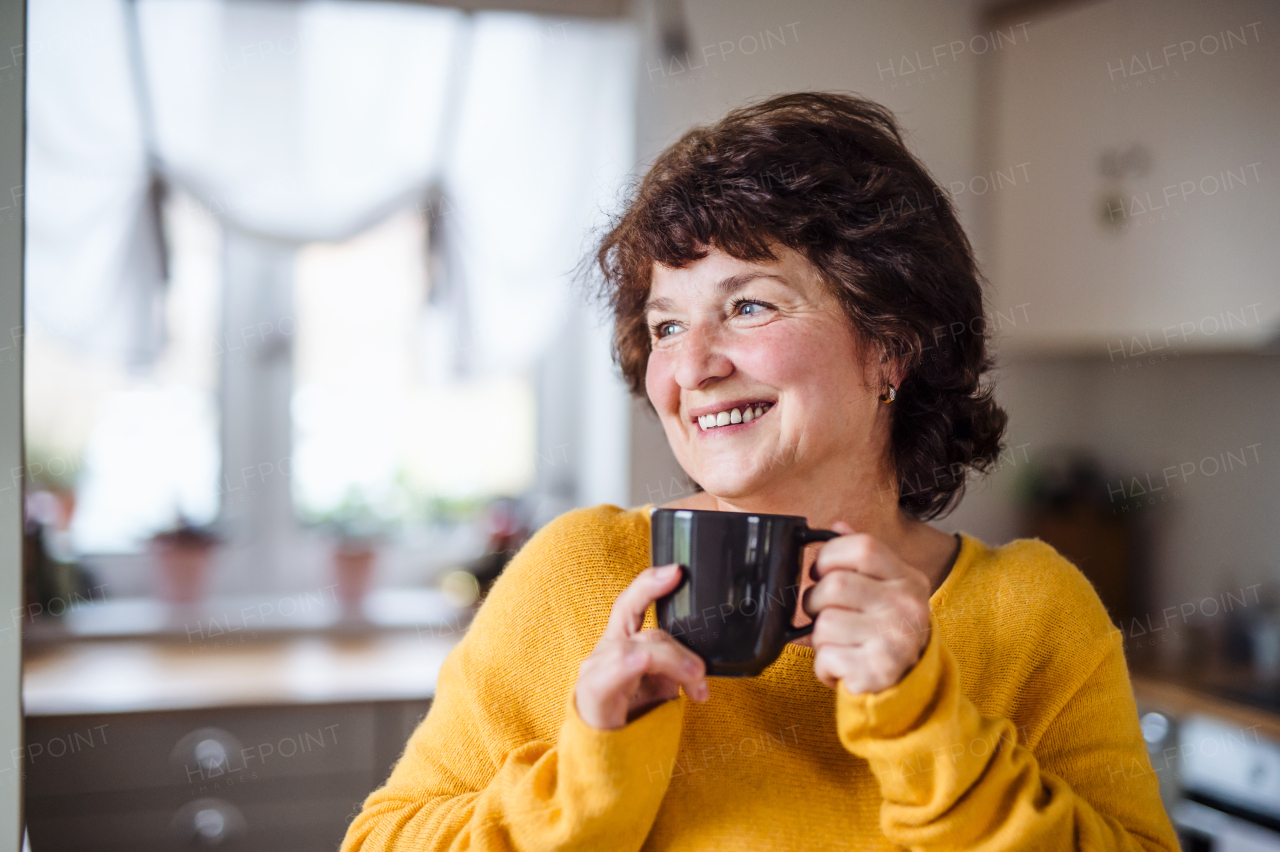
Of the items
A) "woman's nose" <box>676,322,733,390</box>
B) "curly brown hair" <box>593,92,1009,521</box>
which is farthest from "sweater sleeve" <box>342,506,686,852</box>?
"curly brown hair" <box>593,92,1009,521</box>

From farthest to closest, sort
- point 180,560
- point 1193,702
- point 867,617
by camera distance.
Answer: point 180,560 → point 1193,702 → point 867,617

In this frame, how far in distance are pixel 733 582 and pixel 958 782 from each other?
226 mm

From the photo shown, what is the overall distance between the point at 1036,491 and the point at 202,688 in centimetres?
229

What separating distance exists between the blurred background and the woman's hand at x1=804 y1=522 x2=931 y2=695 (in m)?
1.58

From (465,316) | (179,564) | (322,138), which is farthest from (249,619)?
(322,138)

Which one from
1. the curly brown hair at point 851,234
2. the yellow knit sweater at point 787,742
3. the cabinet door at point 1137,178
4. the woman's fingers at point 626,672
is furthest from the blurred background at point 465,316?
the woman's fingers at point 626,672

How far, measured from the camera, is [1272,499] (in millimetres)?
2385

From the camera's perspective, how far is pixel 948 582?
3.11ft

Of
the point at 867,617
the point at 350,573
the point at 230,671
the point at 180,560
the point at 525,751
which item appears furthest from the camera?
the point at 350,573

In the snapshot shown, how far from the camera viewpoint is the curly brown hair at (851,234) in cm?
89

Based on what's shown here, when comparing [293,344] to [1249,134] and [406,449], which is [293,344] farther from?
[1249,134]

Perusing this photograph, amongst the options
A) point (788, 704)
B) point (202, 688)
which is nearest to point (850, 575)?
point (788, 704)

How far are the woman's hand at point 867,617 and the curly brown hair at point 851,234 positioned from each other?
32 centimetres

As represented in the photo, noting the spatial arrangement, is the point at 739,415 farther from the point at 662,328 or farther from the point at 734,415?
the point at 662,328
